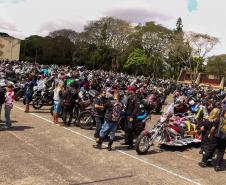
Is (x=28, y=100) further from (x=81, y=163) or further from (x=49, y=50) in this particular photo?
(x=49, y=50)

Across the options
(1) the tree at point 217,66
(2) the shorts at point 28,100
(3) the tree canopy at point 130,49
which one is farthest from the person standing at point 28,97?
(1) the tree at point 217,66

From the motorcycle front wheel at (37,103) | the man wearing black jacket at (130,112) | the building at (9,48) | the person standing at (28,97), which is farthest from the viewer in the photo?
the building at (9,48)

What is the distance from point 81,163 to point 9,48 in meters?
73.1

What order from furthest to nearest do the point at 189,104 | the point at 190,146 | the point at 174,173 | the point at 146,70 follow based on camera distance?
the point at 146,70
the point at 189,104
the point at 190,146
the point at 174,173

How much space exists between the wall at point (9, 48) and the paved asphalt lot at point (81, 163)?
2696 inches

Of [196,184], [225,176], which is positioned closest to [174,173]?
[196,184]

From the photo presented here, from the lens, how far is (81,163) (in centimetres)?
840

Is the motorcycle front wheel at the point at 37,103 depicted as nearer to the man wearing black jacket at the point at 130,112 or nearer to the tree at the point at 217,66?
the man wearing black jacket at the point at 130,112

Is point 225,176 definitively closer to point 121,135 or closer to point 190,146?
point 190,146

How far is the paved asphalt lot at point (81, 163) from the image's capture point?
289 inches

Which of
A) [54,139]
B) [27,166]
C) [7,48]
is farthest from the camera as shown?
[7,48]

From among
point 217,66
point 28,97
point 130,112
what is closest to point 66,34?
point 217,66

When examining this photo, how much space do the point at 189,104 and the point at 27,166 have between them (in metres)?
9.96

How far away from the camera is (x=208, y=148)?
9492 mm
